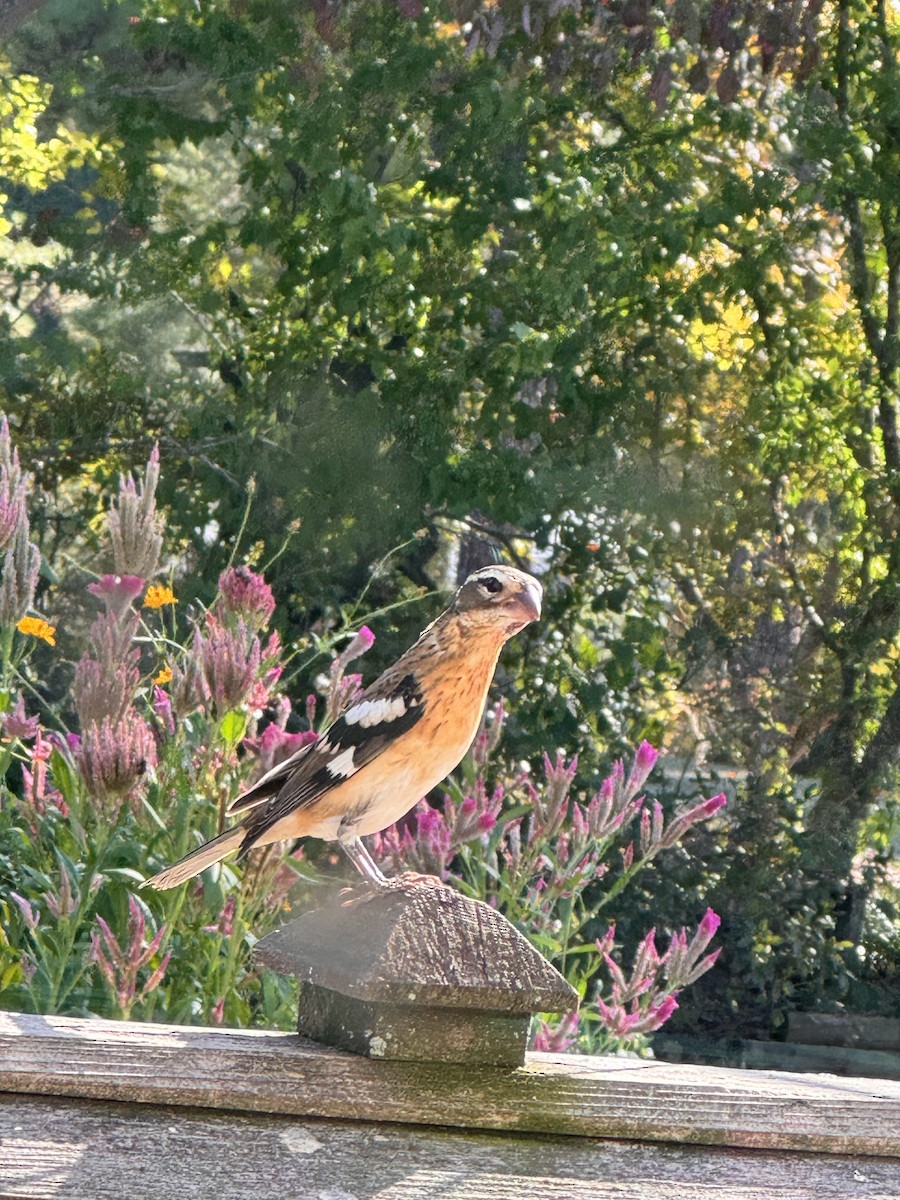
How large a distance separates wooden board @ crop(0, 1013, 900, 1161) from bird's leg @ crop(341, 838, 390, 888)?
0.30 metres

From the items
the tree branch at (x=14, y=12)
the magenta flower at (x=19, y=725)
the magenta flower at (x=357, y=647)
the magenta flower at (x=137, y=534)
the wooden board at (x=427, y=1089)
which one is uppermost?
the tree branch at (x=14, y=12)

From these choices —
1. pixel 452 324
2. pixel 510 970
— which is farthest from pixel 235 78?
pixel 510 970

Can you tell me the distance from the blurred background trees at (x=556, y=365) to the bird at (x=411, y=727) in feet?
15.5

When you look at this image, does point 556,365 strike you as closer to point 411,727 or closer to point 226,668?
point 226,668

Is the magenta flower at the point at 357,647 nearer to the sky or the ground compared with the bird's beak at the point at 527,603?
nearer to the ground

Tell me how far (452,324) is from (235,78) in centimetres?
146

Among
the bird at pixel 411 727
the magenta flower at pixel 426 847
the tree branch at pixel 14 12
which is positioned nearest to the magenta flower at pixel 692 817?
the magenta flower at pixel 426 847

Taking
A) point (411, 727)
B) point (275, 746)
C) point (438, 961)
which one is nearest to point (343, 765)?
point (411, 727)

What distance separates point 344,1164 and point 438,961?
22cm

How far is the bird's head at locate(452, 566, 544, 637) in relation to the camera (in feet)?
7.47

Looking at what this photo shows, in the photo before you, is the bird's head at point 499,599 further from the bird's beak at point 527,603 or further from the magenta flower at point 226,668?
the magenta flower at point 226,668

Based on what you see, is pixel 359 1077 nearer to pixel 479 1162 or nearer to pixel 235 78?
pixel 479 1162

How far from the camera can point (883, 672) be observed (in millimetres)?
8984

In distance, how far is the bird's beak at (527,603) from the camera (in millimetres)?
2246
